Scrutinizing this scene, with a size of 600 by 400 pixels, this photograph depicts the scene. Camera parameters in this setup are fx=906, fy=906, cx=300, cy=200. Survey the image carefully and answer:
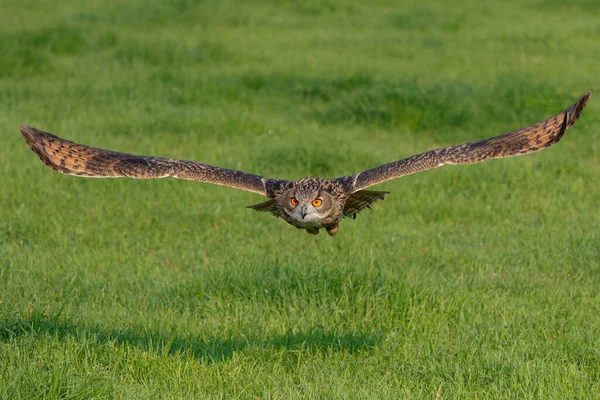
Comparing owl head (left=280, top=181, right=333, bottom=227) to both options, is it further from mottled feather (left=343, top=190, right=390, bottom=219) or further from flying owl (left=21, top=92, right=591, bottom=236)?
mottled feather (left=343, top=190, right=390, bottom=219)

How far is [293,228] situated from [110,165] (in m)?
3.64

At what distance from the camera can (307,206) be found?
5855 mm

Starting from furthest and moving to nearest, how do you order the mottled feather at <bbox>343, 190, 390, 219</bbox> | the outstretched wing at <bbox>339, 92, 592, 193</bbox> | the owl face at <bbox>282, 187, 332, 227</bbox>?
the mottled feather at <bbox>343, 190, 390, 219</bbox>
the owl face at <bbox>282, 187, 332, 227</bbox>
the outstretched wing at <bbox>339, 92, 592, 193</bbox>

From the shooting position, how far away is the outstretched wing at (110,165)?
5.75m

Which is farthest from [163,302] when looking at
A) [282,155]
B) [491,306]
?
[282,155]

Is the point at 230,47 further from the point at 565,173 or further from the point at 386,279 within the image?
the point at 386,279

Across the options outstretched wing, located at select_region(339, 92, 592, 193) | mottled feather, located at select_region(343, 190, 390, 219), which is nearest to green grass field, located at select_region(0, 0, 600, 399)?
mottled feather, located at select_region(343, 190, 390, 219)

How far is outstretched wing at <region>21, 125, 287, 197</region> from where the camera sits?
18.9ft

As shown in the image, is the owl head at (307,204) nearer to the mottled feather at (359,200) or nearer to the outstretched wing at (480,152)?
the outstretched wing at (480,152)

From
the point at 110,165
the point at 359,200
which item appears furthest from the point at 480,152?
the point at 110,165

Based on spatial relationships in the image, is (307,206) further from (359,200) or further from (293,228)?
(293,228)

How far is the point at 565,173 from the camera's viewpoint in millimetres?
10805

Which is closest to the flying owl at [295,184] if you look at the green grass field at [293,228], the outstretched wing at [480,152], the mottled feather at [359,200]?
the outstretched wing at [480,152]

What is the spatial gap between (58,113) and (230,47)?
4.42m
